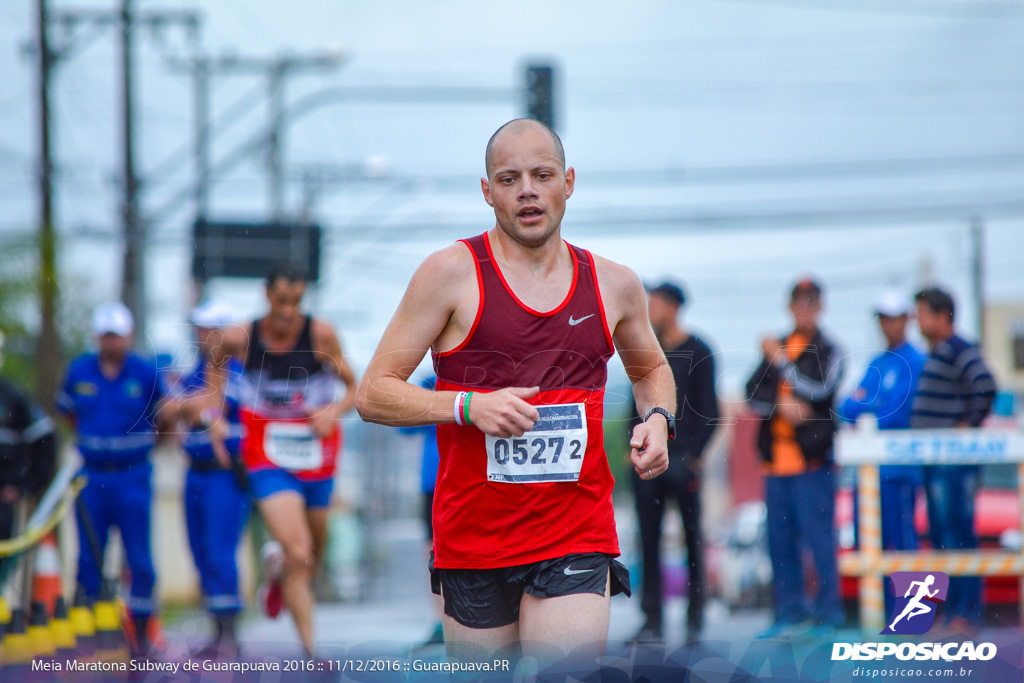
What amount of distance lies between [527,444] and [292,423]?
113 inches

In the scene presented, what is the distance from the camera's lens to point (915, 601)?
13.4 feet

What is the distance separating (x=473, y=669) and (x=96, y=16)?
15304 mm

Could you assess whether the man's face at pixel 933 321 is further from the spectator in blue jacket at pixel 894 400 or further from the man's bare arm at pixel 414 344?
the man's bare arm at pixel 414 344

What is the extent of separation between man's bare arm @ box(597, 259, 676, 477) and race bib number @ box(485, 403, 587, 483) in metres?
0.20

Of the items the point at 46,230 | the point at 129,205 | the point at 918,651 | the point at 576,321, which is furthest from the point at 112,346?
the point at 129,205

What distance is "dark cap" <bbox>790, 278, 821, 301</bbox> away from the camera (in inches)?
233

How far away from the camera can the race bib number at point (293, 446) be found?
558 centimetres

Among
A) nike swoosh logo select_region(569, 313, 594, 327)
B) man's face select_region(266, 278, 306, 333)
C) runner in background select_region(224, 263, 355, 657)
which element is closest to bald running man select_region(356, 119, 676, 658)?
nike swoosh logo select_region(569, 313, 594, 327)

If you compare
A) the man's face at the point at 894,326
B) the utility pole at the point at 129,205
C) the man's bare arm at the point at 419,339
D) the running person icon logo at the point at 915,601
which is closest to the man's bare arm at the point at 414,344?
the man's bare arm at the point at 419,339

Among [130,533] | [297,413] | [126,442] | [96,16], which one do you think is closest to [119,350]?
[126,442]

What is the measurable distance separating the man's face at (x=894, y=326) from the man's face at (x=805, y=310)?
51 centimetres

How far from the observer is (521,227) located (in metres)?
3.05

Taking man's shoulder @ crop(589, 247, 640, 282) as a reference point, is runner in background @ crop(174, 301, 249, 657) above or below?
below

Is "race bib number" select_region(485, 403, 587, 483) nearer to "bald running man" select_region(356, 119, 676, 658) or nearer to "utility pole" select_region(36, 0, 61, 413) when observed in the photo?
"bald running man" select_region(356, 119, 676, 658)
